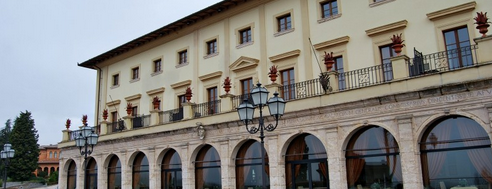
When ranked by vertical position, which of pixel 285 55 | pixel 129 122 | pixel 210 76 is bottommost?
pixel 129 122

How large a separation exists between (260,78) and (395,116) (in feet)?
24.0

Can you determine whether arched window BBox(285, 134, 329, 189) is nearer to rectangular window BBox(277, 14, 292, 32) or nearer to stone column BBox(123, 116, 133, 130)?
rectangular window BBox(277, 14, 292, 32)

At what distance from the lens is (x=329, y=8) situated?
18938mm

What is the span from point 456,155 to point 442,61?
3118 millimetres

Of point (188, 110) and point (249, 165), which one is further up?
point (188, 110)

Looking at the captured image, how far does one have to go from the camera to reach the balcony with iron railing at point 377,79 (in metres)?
14.0

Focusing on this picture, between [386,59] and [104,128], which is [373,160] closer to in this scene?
[386,59]

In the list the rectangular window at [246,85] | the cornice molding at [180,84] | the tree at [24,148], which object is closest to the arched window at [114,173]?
the cornice molding at [180,84]

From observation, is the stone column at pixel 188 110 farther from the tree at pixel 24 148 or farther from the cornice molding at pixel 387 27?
the tree at pixel 24 148

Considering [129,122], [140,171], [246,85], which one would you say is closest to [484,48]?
[246,85]

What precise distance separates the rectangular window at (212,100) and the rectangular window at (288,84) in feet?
11.6

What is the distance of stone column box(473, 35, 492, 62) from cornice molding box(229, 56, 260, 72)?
32.0 feet

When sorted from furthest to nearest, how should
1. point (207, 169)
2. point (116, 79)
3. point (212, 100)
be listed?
point (116, 79), point (212, 100), point (207, 169)

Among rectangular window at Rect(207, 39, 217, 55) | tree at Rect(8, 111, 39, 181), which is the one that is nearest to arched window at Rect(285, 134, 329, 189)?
rectangular window at Rect(207, 39, 217, 55)
